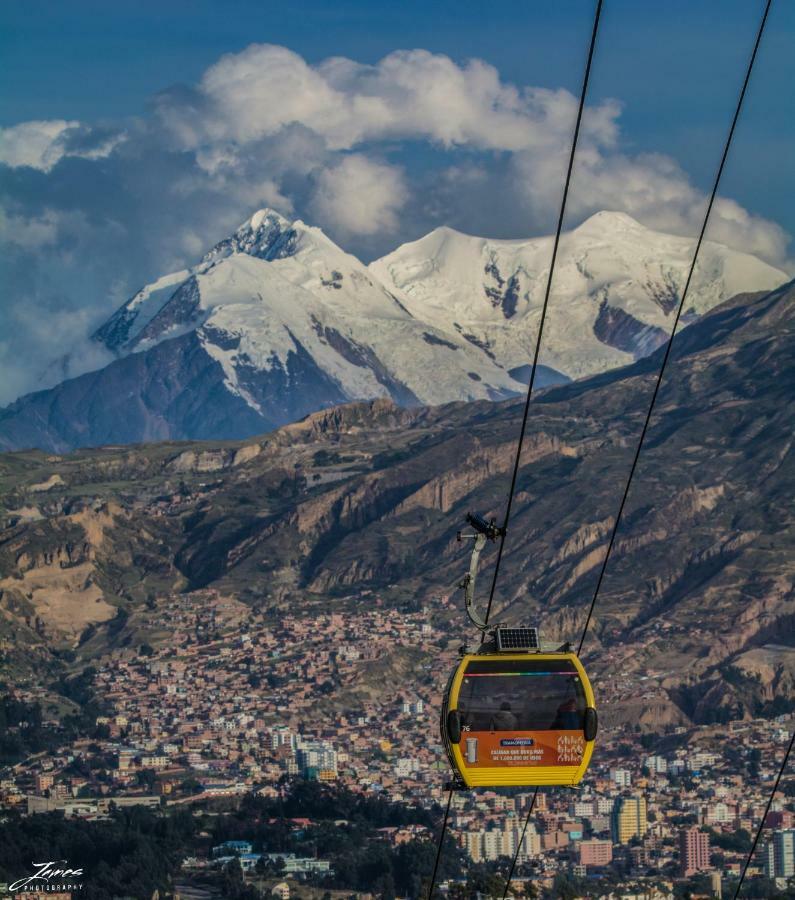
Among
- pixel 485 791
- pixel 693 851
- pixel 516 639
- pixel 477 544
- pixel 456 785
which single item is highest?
pixel 477 544

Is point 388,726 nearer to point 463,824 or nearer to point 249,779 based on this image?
point 249,779

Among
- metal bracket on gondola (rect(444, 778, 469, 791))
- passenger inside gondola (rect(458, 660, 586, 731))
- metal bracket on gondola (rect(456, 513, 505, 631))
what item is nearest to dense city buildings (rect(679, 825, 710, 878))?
passenger inside gondola (rect(458, 660, 586, 731))

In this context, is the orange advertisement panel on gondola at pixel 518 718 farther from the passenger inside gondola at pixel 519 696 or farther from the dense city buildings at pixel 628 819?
the dense city buildings at pixel 628 819

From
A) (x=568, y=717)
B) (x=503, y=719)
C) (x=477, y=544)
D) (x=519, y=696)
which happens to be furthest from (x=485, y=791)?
(x=477, y=544)

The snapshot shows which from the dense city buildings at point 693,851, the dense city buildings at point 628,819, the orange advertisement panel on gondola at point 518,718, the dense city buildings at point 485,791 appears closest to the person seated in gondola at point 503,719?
the orange advertisement panel on gondola at point 518,718

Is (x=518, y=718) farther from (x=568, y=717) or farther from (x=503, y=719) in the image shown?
(x=568, y=717)

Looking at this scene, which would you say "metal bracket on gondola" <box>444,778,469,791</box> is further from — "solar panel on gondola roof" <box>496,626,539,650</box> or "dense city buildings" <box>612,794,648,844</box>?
"dense city buildings" <box>612,794,648,844</box>

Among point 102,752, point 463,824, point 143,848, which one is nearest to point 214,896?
point 143,848
